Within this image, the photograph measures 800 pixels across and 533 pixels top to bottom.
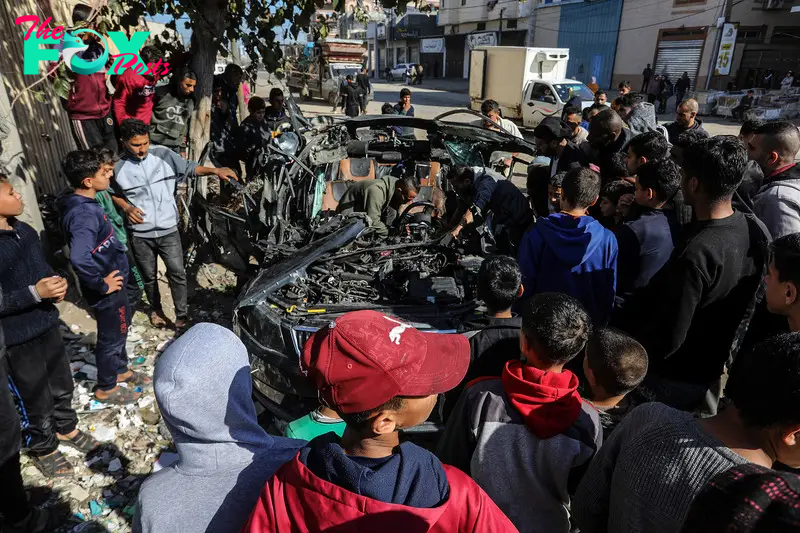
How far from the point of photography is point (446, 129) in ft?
17.7

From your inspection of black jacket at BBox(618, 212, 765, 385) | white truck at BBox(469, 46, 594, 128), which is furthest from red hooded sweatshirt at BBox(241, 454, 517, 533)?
white truck at BBox(469, 46, 594, 128)

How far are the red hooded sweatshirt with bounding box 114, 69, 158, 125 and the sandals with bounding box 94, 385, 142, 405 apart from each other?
11.1ft

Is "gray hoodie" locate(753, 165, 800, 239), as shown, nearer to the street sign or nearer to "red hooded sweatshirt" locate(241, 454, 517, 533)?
"red hooded sweatshirt" locate(241, 454, 517, 533)

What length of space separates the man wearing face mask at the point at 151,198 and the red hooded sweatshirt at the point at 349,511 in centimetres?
350

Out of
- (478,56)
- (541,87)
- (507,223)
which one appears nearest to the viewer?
(507,223)

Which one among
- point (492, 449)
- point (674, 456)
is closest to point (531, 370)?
point (492, 449)

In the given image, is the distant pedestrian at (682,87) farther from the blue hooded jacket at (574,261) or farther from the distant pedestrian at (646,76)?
the blue hooded jacket at (574,261)

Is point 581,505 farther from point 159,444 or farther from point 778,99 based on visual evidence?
point 778,99

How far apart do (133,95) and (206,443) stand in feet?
17.6

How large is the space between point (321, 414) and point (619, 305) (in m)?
1.83

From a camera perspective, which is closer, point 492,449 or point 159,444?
point 492,449

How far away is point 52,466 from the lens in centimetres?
275

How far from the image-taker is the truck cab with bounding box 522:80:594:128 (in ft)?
45.7

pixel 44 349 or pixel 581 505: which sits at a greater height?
pixel 581 505
